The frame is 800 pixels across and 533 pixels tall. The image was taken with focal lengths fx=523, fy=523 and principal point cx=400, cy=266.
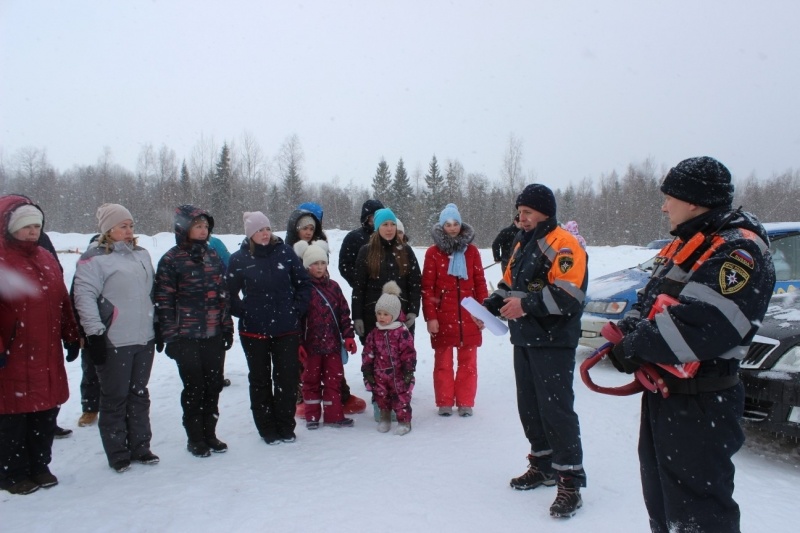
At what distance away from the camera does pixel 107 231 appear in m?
4.20

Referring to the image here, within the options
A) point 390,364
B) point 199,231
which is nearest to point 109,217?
point 199,231

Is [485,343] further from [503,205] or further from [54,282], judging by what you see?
[503,205]

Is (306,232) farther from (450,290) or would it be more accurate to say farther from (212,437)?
(212,437)

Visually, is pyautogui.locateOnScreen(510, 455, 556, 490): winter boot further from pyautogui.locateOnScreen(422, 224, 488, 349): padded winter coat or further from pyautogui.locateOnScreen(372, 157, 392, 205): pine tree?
pyautogui.locateOnScreen(372, 157, 392, 205): pine tree

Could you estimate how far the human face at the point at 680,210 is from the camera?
95.7 inches

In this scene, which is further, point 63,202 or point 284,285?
point 63,202

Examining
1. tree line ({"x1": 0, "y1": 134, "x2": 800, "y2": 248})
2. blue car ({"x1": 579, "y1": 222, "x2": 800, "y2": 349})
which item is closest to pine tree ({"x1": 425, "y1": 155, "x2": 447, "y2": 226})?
tree line ({"x1": 0, "y1": 134, "x2": 800, "y2": 248})

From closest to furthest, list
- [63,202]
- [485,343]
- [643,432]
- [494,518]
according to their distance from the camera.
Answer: [643,432] < [494,518] < [485,343] < [63,202]

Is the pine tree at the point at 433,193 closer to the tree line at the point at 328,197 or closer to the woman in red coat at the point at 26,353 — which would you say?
the tree line at the point at 328,197

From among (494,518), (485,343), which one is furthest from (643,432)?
(485,343)

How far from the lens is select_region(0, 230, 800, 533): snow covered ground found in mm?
3270

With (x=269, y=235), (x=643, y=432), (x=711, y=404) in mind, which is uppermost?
(x=269, y=235)

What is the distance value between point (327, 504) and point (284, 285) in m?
1.99

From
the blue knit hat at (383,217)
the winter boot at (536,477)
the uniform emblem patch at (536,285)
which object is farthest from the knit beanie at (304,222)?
the winter boot at (536,477)
